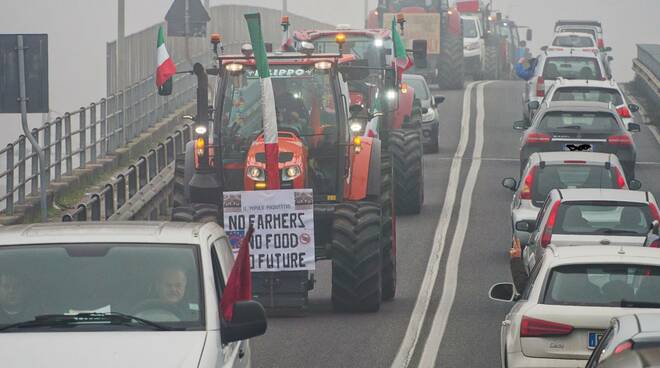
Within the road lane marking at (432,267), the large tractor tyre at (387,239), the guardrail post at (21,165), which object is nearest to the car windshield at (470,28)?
the road lane marking at (432,267)

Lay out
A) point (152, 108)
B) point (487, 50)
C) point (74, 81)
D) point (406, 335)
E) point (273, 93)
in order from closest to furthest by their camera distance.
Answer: point (406, 335) < point (273, 93) < point (152, 108) < point (74, 81) < point (487, 50)

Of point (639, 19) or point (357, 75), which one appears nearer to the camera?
point (357, 75)

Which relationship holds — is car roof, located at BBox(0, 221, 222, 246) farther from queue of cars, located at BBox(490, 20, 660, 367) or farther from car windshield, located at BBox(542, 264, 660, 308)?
car windshield, located at BBox(542, 264, 660, 308)

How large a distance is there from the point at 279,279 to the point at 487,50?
155ft

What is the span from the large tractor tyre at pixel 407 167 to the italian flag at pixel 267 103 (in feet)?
28.8

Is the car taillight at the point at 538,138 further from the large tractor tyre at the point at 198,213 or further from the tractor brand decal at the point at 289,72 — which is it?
the large tractor tyre at the point at 198,213

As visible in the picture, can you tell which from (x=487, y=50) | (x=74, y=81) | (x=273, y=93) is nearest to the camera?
(x=273, y=93)

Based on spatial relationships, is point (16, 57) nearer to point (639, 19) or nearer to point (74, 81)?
point (74, 81)

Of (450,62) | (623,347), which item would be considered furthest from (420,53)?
(450,62)

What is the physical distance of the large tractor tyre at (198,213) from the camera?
58.1ft

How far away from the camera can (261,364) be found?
48.3ft

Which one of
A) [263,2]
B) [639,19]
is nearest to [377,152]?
[263,2]

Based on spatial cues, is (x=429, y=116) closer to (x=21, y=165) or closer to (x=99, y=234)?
(x=21, y=165)

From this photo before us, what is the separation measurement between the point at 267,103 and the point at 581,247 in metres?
5.52
